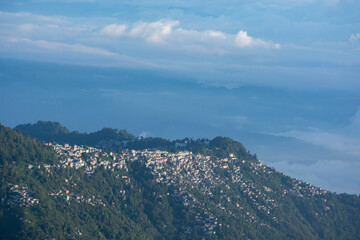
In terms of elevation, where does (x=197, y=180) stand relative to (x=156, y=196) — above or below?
above

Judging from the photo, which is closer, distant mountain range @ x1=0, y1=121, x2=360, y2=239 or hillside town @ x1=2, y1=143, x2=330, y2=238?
distant mountain range @ x1=0, y1=121, x2=360, y2=239

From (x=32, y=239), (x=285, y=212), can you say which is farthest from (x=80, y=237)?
(x=285, y=212)

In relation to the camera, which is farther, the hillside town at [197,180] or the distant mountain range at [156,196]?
the hillside town at [197,180]

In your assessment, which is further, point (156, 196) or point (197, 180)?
point (197, 180)

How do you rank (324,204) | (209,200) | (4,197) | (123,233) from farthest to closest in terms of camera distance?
(324,204)
(209,200)
(123,233)
(4,197)

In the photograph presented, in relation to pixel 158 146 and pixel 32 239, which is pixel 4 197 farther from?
pixel 158 146

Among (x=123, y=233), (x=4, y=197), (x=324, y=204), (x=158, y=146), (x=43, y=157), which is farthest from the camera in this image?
(x=158, y=146)

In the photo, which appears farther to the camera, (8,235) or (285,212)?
(285,212)

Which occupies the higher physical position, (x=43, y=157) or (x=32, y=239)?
(x=43, y=157)
